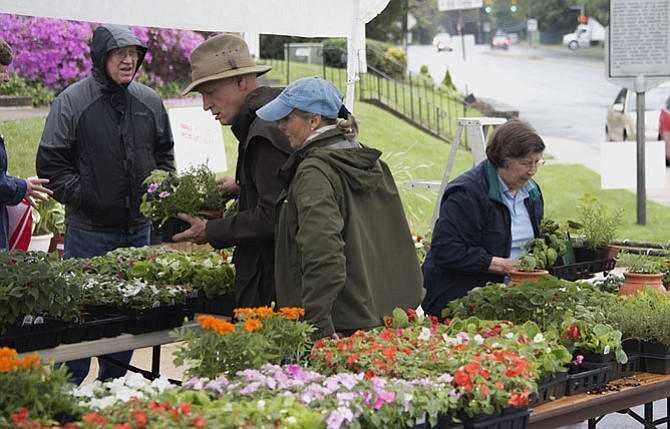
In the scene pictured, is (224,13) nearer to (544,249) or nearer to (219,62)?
(219,62)

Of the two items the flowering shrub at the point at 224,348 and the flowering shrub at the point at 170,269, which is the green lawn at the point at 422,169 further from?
the flowering shrub at the point at 224,348

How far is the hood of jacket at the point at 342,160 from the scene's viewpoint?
130 inches

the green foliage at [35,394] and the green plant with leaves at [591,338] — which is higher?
the green foliage at [35,394]

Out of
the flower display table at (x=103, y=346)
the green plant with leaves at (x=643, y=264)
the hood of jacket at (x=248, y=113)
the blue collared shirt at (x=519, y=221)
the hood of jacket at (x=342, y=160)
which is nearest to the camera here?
the hood of jacket at (x=342, y=160)

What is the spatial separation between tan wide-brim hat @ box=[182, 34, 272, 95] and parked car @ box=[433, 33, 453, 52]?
74.9ft

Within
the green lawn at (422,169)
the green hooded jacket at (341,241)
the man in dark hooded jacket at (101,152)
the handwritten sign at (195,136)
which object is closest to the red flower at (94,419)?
the green hooded jacket at (341,241)

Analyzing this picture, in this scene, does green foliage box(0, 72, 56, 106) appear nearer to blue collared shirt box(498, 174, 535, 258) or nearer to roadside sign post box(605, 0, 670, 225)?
roadside sign post box(605, 0, 670, 225)

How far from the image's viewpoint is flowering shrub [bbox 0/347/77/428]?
2445mm

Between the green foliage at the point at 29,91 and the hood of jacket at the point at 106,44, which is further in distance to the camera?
the green foliage at the point at 29,91

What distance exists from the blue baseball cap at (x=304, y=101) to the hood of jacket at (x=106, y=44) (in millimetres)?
1834

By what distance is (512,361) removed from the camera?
2.91 metres

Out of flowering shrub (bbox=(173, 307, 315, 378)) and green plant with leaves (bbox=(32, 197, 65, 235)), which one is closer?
flowering shrub (bbox=(173, 307, 315, 378))

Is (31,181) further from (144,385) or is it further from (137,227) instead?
(144,385)

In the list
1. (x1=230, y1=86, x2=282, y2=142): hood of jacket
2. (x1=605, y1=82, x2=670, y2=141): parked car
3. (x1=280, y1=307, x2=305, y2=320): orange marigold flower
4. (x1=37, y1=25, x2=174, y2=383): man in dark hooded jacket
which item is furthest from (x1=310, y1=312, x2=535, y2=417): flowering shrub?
(x1=605, y1=82, x2=670, y2=141): parked car
